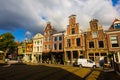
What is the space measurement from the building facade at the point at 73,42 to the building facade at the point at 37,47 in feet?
42.1

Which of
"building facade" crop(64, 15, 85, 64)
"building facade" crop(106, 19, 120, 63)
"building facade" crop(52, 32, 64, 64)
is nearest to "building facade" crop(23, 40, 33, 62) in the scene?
"building facade" crop(52, 32, 64, 64)

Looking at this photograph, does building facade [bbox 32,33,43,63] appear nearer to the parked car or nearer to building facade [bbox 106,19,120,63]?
the parked car

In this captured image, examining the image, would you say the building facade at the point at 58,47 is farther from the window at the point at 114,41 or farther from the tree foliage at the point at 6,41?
the tree foliage at the point at 6,41

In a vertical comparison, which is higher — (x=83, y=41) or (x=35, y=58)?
(x=83, y=41)

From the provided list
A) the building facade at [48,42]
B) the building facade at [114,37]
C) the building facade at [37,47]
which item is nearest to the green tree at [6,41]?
the building facade at [37,47]

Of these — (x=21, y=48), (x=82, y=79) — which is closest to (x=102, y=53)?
(x=82, y=79)

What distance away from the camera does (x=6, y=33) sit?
2271 inches

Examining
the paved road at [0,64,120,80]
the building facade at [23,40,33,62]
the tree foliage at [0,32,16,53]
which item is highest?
the tree foliage at [0,32,16,53]

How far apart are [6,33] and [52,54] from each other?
86.6 ft

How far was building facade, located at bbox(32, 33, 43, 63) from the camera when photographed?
4981 centimetres

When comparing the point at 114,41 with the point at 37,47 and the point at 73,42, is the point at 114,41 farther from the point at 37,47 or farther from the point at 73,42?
the point at 37,47

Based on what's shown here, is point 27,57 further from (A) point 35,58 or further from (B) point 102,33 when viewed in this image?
(B) point 102,33

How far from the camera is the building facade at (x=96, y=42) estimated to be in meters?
34.0

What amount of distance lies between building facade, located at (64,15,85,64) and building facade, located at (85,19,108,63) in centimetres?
173
